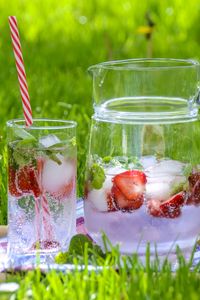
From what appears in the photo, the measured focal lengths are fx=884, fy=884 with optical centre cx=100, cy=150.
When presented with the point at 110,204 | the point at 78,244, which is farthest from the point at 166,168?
the point at 78,244

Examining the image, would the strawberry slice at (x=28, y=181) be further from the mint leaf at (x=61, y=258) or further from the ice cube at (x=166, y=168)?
the ice cube at (x=166, y=168)

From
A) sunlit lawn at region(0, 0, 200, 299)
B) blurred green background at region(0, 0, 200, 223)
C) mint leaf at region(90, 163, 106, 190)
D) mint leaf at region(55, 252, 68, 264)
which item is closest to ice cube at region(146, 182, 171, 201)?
mint leaf at region(90, 163, 106, 190)

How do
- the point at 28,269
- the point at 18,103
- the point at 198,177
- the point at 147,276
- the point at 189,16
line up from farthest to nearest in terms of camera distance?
the point at 189,16
the point at 18,103
the point at 198,177
the point at 28,269
the point at 147,276

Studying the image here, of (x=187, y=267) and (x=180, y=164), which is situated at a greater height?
(x=180, y=164)

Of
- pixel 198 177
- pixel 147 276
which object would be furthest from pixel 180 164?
pixel 147 276

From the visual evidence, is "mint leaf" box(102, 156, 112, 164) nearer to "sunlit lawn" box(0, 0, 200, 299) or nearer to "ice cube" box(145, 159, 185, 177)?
"ice cube" box(145, 159, 185, 177)

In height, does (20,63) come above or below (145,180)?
above

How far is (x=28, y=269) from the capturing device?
1878 mm

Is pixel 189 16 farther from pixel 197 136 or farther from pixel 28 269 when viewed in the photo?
pixel 28 269

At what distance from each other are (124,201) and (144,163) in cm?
10

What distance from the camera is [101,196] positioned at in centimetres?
195

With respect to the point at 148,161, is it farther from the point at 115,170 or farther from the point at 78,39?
the point at 78,39

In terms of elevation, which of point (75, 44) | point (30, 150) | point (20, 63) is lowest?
point (75, 44)

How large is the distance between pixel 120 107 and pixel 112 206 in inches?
10.5
